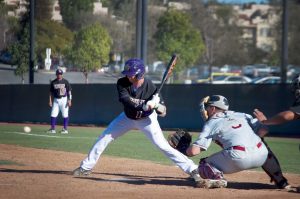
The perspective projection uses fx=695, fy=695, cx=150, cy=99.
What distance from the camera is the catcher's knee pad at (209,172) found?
934 centimetres

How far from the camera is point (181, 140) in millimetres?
9805

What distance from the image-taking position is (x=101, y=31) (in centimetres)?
3769

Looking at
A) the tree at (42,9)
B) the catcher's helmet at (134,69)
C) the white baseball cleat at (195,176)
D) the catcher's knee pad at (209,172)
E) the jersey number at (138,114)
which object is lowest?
the white baseball cleat at (195,176)

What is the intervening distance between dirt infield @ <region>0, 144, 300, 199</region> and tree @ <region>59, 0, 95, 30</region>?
27.7 meters

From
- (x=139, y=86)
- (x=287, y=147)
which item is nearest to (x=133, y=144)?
(x=287, y=147)

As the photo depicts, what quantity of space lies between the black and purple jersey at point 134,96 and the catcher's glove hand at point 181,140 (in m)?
0.52

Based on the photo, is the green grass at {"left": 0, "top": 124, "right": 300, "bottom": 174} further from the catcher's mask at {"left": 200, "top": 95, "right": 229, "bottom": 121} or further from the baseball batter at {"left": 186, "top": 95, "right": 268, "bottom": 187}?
the catcher's mask at {"left": 200, "top": 95, "right": 229, "bottom": 121}

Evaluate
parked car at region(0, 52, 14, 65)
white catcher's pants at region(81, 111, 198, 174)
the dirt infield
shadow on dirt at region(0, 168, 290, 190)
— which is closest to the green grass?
the dirt infield

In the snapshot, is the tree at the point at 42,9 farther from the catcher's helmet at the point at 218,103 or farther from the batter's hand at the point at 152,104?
the catcher's helmet at the point at 218,103

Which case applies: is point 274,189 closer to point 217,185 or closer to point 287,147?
point 217,185

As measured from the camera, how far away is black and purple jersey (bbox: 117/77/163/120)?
9.91 m

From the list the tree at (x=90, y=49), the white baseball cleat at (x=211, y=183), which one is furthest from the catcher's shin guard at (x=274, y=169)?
the tree at (x=90, y=49)

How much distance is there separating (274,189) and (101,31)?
2890 cm

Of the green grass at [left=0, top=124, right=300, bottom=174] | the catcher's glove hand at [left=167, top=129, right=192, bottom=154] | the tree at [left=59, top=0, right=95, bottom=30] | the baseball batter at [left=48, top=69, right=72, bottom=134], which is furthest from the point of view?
the tree at [left=59, top=0, right=95, bottom=30]
